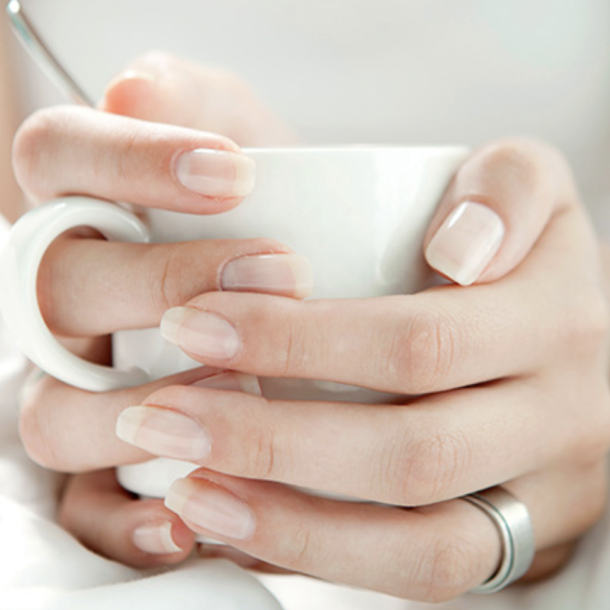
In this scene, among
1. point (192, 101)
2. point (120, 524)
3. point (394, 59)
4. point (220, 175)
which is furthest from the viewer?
point (394, 59)

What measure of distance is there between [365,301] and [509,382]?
115 mm

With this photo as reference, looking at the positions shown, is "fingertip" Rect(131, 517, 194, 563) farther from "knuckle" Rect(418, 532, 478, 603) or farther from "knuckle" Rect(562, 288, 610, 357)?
"knuckle" Rect(562, 288, 610, 357)

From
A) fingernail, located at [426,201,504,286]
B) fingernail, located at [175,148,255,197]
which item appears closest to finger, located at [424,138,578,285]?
fingernail, located at [426,201,504,286]

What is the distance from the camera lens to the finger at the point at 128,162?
0.97 feet

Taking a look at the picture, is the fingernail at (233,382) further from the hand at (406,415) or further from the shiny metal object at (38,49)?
the shiny metal object at (38,49)

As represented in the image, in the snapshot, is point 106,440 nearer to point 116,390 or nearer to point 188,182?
point 116,390

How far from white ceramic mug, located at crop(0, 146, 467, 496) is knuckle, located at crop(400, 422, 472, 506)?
37mm

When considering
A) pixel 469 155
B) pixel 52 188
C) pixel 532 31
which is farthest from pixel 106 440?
pixel 532 31

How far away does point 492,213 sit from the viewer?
0.35 meters

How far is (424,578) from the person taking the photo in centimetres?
34

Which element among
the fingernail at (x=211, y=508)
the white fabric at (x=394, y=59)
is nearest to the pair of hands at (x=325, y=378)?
the fingernail at (x=211, y=508)

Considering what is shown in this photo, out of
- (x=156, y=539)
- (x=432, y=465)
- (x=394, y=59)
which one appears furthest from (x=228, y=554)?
(x=394, y=59)

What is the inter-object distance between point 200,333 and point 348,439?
0.30 feet

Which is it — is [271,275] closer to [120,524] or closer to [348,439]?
[348,439]
